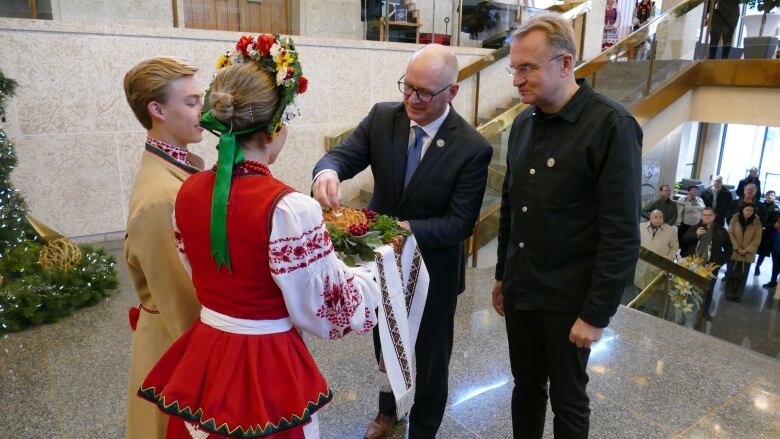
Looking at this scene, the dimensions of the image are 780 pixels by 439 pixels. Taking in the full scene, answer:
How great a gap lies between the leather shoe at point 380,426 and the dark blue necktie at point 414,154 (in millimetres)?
1088

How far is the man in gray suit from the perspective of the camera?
1.93 meters

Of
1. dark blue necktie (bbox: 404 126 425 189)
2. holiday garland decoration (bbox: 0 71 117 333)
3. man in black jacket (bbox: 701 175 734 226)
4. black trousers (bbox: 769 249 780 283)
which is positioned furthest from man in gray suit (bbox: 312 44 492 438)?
man in black jacket (bbox: 701 175 734 226)

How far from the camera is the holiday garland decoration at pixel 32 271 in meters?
3.45

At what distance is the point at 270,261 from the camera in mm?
1211

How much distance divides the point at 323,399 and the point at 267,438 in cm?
16

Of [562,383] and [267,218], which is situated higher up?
[267,218]

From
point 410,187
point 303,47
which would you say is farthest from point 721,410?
point 303,47

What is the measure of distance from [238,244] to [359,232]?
0.51 meters

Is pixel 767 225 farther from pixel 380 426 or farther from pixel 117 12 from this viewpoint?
pixel 117 12

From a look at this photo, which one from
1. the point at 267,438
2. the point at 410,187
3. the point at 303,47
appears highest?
the point at 303,47

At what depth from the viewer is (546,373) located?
6.53 ft

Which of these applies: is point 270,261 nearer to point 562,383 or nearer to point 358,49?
point 562,383

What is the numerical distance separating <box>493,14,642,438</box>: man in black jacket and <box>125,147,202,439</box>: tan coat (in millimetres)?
1099

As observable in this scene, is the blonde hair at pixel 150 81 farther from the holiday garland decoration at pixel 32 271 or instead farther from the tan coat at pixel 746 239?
the tan coat at pixel 746 239
